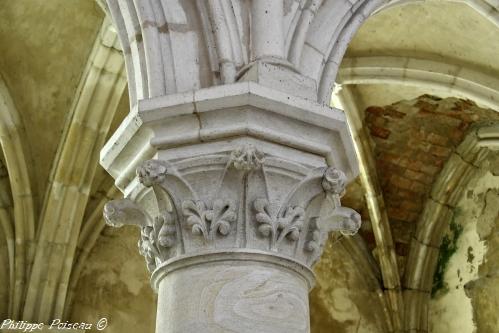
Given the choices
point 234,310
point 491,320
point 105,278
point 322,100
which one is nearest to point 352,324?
point 491,320

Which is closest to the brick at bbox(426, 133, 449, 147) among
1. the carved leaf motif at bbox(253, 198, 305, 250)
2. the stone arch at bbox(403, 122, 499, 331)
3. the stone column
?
the stone arch at bbox(403, 122, 499, 331)

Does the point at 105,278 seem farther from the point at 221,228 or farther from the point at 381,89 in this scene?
the point at 221,228

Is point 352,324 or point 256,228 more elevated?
point 352,324

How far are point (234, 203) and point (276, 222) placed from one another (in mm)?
175

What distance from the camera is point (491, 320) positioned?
25.9 ft

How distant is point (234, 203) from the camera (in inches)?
139

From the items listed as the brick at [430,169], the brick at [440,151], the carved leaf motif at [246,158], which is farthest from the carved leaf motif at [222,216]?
the brick at [430,169]

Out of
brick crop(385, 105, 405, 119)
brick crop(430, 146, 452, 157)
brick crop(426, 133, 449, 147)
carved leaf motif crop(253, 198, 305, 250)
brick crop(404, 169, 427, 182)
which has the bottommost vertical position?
carved leaf motif crop(253, 198, 305, 250)

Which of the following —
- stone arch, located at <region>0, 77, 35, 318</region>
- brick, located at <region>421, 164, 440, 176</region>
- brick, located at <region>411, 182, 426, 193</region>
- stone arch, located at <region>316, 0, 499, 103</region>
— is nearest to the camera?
stone arch, located at <region>316, 0, 499, 103</region>

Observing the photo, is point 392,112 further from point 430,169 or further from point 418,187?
point 418,187

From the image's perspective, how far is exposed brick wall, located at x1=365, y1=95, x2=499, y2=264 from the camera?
315 inches

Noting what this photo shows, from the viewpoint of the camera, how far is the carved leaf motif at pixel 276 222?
137 inches

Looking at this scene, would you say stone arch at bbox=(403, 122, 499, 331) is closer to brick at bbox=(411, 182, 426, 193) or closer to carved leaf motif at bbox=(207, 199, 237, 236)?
brick at bbox=(411, 182, 426, 193)

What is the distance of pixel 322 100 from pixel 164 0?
0.83 meters
